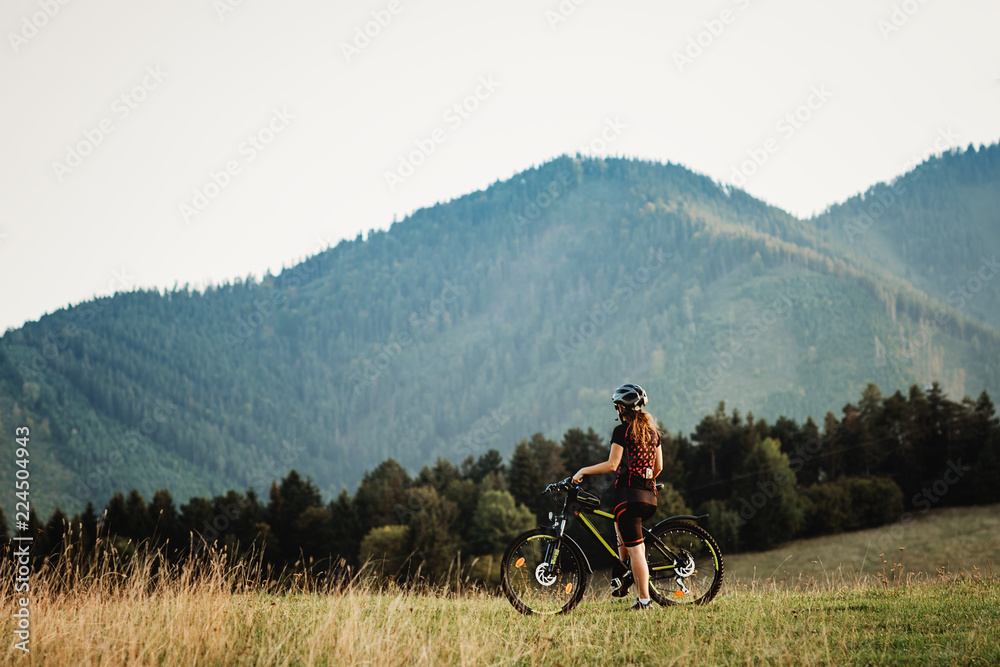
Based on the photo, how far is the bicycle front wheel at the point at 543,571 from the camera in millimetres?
8031

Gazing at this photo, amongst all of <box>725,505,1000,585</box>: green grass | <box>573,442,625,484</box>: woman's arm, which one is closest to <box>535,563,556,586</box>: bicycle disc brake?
<box>573,442,625,484</box>: woman's arm

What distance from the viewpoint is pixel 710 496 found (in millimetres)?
68000

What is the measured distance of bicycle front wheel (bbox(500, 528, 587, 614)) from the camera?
8031 millimetres

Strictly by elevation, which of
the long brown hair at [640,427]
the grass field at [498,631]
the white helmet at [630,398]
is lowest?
the grass field at [498,631]

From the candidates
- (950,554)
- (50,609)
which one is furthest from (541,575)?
(950,554)

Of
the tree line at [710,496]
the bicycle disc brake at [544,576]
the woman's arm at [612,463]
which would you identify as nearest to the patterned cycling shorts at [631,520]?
the woman's arm at [612,463]

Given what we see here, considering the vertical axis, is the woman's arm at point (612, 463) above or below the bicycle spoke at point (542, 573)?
above

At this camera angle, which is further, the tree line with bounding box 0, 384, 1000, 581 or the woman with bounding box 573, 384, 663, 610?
the tree line with bounding box 0, 384, 1000, 581

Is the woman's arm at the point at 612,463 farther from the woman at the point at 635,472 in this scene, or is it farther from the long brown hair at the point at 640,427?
the long brown hair at the point at 640,427

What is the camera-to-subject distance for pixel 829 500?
196 feet

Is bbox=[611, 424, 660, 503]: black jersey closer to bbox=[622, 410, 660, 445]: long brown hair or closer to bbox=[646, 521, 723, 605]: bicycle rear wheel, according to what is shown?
bbox=[622, 410, 660, 445]: long brown hair
